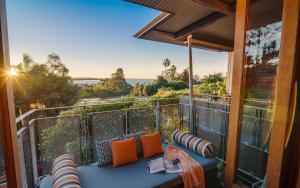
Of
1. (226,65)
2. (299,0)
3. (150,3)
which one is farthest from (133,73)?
(299,0)

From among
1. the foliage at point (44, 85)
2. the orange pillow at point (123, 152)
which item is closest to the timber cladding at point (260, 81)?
the orange pillow at point (123, 152)

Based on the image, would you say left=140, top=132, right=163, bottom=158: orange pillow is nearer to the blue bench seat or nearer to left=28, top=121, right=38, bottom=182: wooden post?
the blue bench seat

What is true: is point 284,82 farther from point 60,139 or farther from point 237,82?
point 60,139

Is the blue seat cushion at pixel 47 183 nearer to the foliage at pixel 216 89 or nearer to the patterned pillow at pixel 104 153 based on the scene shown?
the patterned pillow at pixel 104 153

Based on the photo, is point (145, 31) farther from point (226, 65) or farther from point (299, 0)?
point (226, 65)

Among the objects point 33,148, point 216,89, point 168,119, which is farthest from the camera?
point 216,89

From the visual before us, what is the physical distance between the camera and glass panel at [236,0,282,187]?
1.82 metres

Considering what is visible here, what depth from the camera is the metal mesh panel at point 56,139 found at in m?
2.81

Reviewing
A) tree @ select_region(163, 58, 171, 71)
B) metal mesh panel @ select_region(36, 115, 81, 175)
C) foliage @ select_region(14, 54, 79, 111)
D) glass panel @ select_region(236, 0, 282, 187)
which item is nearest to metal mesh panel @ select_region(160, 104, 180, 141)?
metal mesh panel @ select_region(36, 115, 81, 175)

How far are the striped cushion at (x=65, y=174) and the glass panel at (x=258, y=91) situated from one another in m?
2.15

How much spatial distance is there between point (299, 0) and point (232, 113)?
128 cm

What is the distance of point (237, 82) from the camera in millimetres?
1943

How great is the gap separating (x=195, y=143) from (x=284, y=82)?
194 cm

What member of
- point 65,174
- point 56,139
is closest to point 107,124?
point 56,139
